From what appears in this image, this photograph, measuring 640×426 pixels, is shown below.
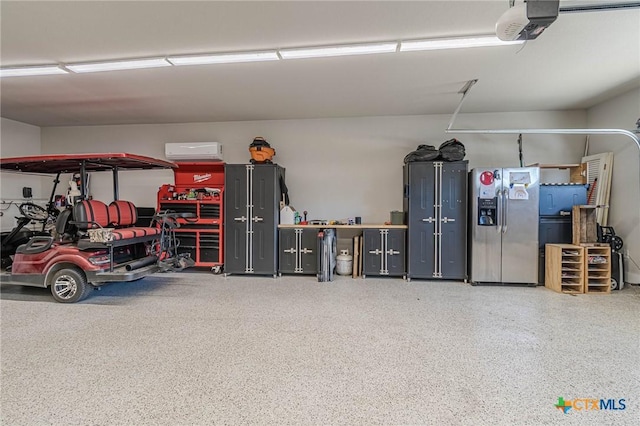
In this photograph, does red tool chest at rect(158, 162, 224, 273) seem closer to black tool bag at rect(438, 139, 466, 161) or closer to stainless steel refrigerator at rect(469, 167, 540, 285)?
black tool bag at rect(438, 139, 466, 161)

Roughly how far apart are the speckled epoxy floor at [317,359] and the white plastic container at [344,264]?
1.28m

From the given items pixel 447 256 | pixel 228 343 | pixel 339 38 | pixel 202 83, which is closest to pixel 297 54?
pixel 339 38

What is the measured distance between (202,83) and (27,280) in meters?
3.82

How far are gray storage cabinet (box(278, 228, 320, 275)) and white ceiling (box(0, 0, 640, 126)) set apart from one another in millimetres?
2370

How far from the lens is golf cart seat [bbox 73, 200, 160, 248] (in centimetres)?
393

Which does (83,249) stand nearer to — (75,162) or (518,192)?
(75,162)

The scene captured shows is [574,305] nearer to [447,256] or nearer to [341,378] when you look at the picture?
[447,256]

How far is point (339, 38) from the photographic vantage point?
10.3 feet

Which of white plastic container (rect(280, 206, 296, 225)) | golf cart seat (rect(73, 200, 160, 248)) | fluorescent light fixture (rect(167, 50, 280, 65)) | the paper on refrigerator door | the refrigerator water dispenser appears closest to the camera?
fluorescent light fixture (rect(167, 50, 280, 65))

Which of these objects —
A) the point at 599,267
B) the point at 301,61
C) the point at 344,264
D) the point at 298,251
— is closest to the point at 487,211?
the point at 599,267

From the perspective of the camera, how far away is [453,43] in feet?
10.4

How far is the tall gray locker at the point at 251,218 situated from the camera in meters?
5.45

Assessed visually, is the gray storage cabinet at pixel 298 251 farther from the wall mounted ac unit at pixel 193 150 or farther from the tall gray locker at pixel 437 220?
the wall mounted ac unit at pixel 193 150

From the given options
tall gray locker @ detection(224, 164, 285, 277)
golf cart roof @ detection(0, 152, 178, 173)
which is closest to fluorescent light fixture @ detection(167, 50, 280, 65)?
golf cart roof @ detection(0, 152, 178, 173)
